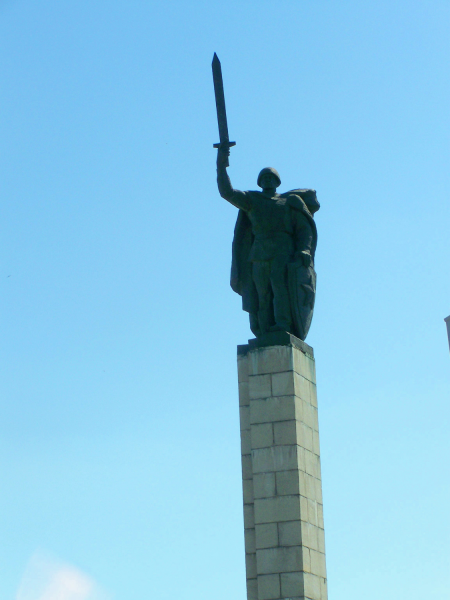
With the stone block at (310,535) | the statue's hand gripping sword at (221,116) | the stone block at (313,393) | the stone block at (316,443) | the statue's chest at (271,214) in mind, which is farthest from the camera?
the statue's chest at (271,214)

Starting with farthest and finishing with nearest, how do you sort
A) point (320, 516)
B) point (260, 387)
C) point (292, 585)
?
→ point (260, 387), point (320, 516), point (292, 585)

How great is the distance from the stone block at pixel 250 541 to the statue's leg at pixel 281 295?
3.50 metres

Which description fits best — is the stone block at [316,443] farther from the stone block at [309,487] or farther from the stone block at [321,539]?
the stone block at [321,539]

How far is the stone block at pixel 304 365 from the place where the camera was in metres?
17.3

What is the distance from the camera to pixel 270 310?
18.2 m

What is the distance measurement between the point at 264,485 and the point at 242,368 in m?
2.13

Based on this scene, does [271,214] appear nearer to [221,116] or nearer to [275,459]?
[221,116]

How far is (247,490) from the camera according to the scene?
55.6 ft

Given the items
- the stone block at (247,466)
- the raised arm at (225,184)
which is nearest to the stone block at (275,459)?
the stone block at (247,466)

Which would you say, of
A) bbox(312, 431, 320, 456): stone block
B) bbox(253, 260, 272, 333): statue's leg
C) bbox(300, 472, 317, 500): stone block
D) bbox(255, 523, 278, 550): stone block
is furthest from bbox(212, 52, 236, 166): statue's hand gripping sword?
bbox(255, 523, 278, 550): stone block

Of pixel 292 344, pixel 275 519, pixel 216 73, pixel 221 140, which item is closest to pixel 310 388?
pixel 292 344

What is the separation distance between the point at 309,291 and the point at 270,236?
4.01 ft

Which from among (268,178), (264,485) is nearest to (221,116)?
(268,178)

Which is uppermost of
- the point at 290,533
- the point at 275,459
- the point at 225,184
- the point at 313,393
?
the point at 225,184
